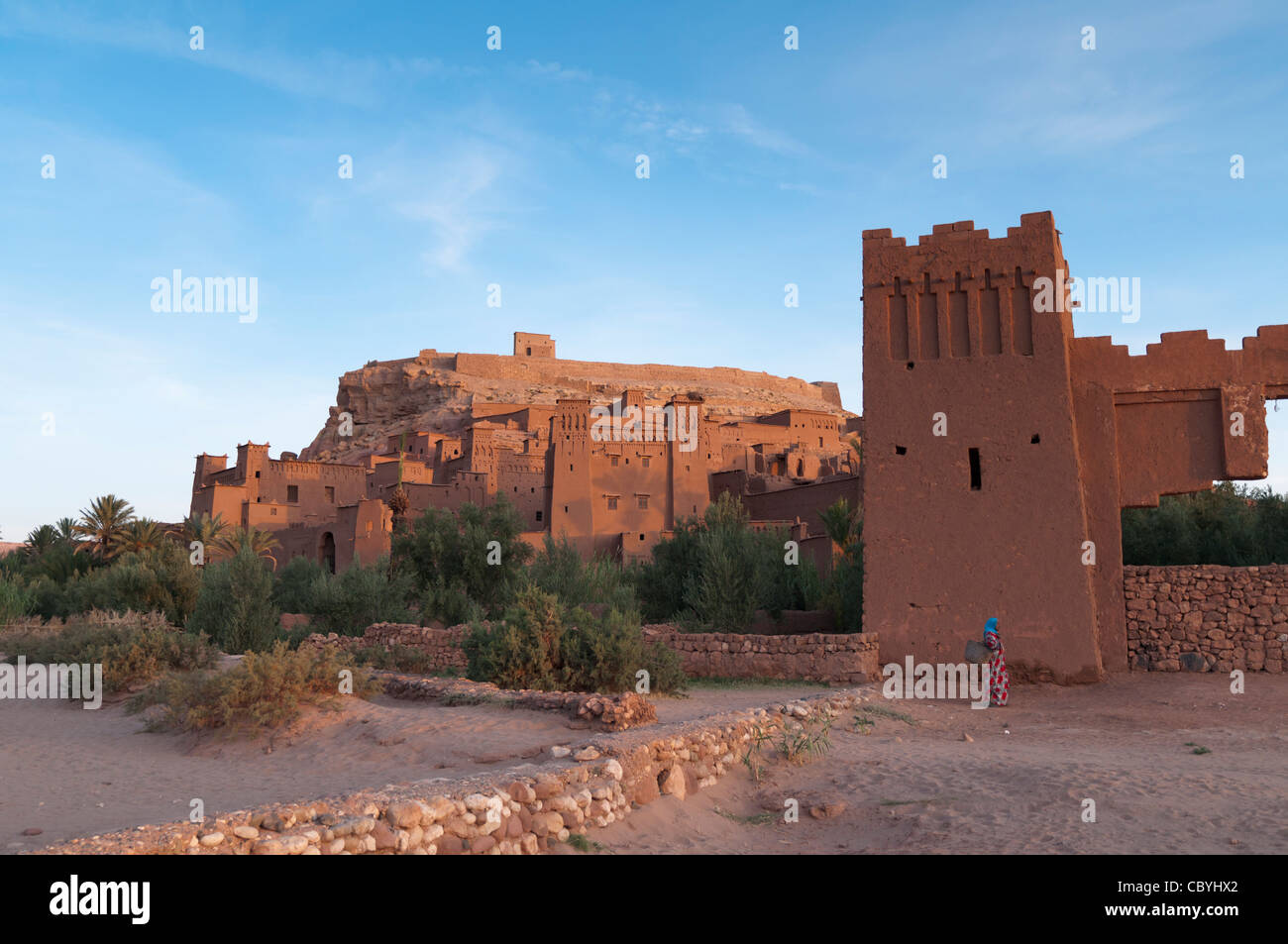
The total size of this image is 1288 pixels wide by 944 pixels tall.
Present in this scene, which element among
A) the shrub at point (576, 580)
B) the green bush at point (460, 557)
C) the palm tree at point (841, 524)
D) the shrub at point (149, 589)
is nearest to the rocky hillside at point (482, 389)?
the green bush at point (460, 557)

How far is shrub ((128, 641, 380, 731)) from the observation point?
32.2 feet

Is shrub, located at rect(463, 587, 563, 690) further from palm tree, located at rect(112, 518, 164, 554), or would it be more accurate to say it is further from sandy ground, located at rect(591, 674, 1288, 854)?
palm tree, located at rect(112, 518, 164, 554)

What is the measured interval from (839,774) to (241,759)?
583 centimetres

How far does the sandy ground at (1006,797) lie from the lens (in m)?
6.04

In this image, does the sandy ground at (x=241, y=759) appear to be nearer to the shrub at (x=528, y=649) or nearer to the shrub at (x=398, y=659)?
the shrub at (x=528, y=649)

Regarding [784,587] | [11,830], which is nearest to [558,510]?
[784,587]

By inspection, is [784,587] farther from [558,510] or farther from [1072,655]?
[558,510]

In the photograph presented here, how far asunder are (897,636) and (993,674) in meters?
1.77

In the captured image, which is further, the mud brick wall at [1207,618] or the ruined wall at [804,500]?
the ruined wall at [804,500]

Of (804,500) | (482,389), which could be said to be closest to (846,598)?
(804,500)

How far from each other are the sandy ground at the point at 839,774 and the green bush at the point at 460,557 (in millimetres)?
14120

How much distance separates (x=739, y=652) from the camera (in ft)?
50.5

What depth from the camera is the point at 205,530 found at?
3588cm

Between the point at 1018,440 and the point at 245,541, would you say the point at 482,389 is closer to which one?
the point at 245,541
